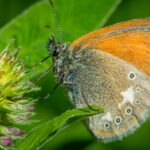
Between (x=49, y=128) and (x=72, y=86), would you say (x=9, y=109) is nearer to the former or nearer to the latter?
(x=49, y=128)

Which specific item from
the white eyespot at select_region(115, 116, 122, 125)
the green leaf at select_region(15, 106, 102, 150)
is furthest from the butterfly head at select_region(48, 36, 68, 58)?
the green leaf at select_region(15, 106, 102, 150)

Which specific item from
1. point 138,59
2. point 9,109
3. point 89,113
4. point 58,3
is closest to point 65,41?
Result: point 58,3

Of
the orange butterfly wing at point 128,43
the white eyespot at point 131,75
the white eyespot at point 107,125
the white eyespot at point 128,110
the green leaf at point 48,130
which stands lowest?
the green leaf at point 48,130

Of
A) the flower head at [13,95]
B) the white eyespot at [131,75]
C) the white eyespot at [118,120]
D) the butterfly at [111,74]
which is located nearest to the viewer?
the flower head at [13,95]

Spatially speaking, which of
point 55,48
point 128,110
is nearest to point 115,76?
point 128,110

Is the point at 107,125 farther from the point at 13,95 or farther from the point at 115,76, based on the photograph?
the point at 13,95

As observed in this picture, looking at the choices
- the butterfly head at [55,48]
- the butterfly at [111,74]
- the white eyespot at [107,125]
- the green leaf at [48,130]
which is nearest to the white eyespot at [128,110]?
the butterfly at [111,74]

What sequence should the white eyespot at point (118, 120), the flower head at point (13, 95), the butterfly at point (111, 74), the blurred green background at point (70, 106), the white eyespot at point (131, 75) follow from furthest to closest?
1. the white eyespot at point (131, 75)
2. the white eyespot at point (118, 120)
3. the butterfly at point (111, 74)
4. the blurred green background at point (70, 106)
5. the flower head at point (13, 95)

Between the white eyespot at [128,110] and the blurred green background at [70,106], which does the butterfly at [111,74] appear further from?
the blurred green background at [70,106]
